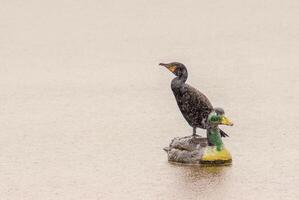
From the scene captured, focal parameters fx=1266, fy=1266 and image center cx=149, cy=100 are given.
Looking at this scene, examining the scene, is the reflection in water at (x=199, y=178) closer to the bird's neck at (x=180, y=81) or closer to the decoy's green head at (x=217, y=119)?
the decoy's green head at (x=217, y=119)

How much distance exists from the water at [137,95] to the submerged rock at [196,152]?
200 millimetres

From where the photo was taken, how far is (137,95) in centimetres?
3169

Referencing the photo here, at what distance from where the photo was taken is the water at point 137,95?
2206 centimetres

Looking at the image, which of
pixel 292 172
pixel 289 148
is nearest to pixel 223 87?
pixel 289 148

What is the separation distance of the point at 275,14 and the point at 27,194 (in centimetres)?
2743

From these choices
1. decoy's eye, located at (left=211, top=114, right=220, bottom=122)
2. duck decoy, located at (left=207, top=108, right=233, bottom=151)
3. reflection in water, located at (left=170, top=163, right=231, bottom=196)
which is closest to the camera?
reflection in water, located at (left=170, top=163, right=231, bottom=196)

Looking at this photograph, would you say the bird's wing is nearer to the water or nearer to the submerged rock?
the submerged rock

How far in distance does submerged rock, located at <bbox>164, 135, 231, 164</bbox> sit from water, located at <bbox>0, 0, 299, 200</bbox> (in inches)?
7.9

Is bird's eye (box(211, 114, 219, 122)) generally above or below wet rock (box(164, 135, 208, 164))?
above

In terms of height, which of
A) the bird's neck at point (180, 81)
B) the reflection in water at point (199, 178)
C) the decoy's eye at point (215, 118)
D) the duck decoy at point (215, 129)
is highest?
the bird's neck at point (180, 81)

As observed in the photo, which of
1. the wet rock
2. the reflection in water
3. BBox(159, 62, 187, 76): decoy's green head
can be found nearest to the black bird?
BBox(159, 62, 187, 76): decoy's green head

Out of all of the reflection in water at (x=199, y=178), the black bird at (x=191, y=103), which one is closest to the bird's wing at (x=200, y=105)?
the black bird at (x=191, y=103)

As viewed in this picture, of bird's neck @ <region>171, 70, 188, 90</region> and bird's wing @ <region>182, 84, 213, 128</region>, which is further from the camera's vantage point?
bird's neck @ <region>171, 70, 188, 90</region>

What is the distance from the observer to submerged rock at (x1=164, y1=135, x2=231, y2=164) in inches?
899
